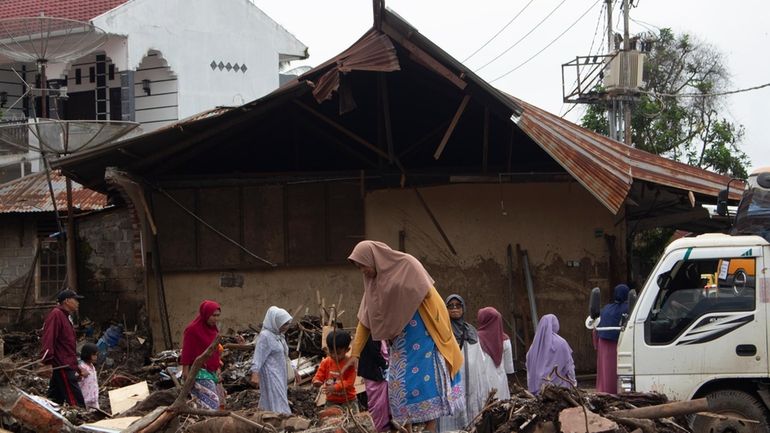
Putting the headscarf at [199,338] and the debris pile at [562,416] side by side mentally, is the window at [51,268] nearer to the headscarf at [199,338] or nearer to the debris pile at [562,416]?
the headscarf at [199,338]

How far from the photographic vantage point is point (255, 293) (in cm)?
1429

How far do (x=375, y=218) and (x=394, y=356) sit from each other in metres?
6.99

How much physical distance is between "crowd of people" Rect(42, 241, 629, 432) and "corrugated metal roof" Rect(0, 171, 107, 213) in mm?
9060

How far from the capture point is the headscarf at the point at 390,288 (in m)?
7.16

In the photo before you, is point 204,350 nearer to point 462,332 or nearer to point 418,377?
point 462,332

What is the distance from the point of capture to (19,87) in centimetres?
3042

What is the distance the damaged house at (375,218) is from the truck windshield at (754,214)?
166 inches

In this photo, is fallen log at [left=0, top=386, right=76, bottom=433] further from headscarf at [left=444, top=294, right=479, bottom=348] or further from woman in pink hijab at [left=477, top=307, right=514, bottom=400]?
woman in pink hijab at [left=477, top=307, right=514, bottom=400]

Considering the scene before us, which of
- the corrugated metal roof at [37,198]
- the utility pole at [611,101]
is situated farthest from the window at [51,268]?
the utility pole at [611,101]

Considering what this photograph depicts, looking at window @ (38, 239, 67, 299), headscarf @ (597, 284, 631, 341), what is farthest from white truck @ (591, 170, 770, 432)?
window @ (38, 239, 67, 299)

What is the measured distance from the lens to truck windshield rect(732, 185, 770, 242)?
359 inches

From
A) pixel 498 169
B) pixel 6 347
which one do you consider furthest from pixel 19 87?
pixel 498 169

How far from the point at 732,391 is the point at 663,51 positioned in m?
25.8

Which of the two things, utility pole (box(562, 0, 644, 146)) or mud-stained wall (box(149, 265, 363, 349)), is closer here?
mud-stained wall (box(149, 265, 363, 349))
